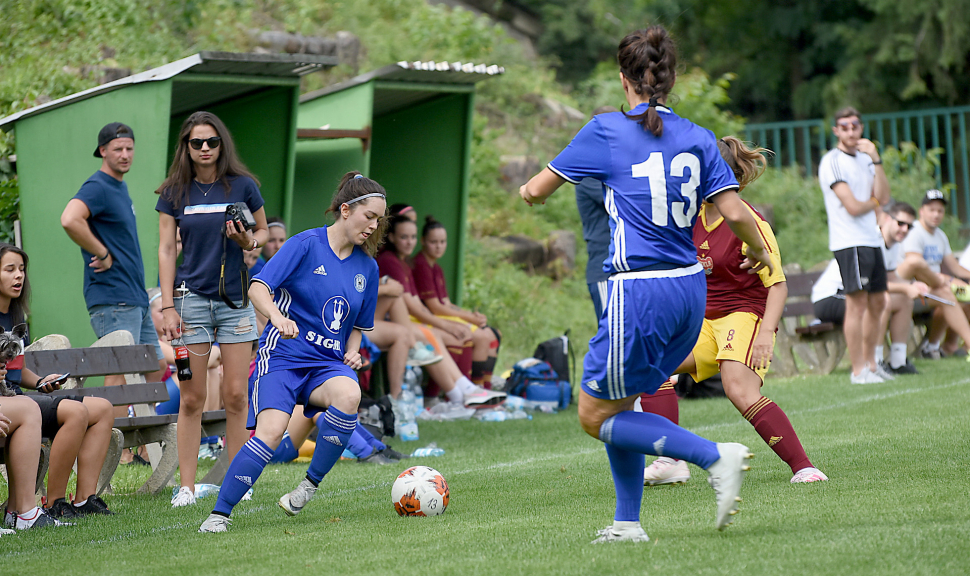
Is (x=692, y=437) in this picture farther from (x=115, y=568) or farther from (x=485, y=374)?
(x=485, y=374)

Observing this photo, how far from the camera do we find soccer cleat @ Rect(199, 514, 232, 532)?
4629mm

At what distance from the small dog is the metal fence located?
15769 millimetres

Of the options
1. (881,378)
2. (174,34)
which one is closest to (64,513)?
(881,378)

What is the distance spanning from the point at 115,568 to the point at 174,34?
11365 mm

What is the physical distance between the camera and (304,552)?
163 inches

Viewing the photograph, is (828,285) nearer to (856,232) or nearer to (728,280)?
(856,232)

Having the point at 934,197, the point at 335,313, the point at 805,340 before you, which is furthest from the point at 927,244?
the point at 335,313

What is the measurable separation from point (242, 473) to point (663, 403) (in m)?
2.18

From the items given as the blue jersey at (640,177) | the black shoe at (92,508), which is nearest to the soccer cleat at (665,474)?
the blue jersey at (640,177)

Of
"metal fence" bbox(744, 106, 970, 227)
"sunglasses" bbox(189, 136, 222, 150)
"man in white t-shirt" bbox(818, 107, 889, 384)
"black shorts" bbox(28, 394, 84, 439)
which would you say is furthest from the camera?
"metal fence" bbox(744, 106, 970, 227)

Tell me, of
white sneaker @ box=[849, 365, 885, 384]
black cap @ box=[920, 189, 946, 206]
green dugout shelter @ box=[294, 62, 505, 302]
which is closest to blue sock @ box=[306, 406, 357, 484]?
green dugout shelter @ box=[294, 62, 505, 302]

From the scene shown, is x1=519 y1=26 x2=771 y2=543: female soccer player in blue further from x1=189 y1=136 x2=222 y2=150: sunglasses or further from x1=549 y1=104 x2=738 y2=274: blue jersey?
x1=189 y1=136 x2=222 y2=150: sunglasses

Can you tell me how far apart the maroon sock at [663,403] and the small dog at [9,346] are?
125 inches

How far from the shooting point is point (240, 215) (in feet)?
18.1
